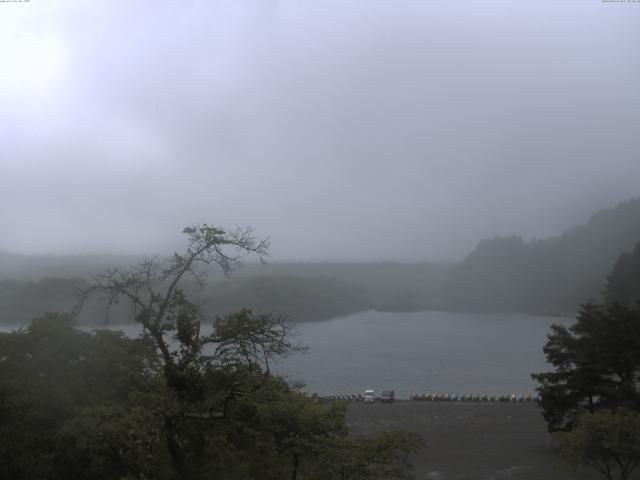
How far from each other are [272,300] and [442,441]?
151 ft

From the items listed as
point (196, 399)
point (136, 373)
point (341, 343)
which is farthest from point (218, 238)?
point (341, 343)

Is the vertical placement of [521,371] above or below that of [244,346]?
below

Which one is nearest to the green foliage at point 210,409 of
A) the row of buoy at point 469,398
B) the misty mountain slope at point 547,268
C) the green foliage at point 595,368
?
the green foliage at point 595,368

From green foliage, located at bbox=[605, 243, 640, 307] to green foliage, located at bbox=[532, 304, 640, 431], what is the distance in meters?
35.3

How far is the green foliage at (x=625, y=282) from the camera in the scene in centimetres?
4744

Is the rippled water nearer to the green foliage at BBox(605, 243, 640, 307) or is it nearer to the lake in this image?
the lake

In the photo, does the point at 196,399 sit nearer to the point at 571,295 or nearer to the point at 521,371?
the point at 521,371

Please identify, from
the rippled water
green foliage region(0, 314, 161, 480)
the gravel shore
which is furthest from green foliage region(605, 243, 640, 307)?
green foliage region(0, 314, 161, 480)

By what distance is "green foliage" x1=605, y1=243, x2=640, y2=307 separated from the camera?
156 ft

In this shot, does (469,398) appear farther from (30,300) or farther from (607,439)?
(30,300)

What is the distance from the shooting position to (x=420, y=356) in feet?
143

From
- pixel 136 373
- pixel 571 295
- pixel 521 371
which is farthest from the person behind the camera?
pixel 571 295

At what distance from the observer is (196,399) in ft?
17.5

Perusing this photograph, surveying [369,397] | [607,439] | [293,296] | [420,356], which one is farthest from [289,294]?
[607,439]
